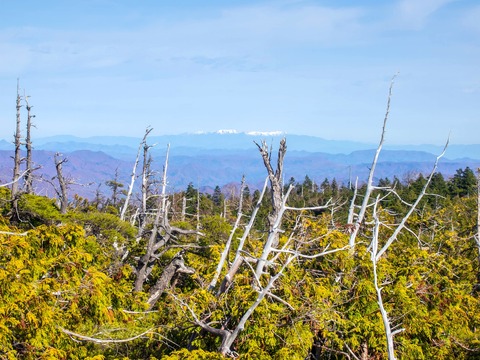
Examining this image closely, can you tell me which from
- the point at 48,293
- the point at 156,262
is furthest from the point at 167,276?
the point at 48,293

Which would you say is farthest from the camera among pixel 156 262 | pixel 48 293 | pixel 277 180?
pixel 156 262

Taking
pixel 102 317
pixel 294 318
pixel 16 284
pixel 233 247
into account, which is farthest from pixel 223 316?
pixel 233 247

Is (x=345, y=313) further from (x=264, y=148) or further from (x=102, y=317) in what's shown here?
(x=102, y=317)

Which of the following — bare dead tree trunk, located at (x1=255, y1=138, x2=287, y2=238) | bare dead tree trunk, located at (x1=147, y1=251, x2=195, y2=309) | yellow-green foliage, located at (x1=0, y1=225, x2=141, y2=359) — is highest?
bare dead tree trunk, located at (x1=255, y1=138, x2=287, y2=238)

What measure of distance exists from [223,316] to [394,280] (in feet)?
12.4

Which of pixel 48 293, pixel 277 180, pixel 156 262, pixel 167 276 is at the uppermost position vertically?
pixel 277 180

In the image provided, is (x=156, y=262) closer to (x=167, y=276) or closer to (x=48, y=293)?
(x=167, y=276)

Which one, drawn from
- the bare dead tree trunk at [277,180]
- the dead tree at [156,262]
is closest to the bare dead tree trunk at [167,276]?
the dead tree at [156,262]

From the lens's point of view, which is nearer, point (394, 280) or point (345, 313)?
point (345, 313)

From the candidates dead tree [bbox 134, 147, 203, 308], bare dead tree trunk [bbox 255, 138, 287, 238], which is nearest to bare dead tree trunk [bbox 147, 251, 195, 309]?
dead tree [bbox 134, 147, 203, 308]

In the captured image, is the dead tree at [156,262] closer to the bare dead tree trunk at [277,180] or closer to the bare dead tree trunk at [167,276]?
the bare dead tree trunk at [167,276]

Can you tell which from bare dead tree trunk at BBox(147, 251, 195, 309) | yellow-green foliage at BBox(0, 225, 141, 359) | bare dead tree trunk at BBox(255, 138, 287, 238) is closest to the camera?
yellow-green foliage at BBox(0, 225, 141, 359)

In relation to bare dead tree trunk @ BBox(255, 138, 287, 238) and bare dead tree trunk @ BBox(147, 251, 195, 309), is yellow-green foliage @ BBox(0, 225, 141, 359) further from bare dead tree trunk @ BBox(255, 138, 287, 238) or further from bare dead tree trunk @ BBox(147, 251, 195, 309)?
bare dead tree trunk @ BBox(147, 251, 195, 309)

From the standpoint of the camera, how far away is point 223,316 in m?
8.47
